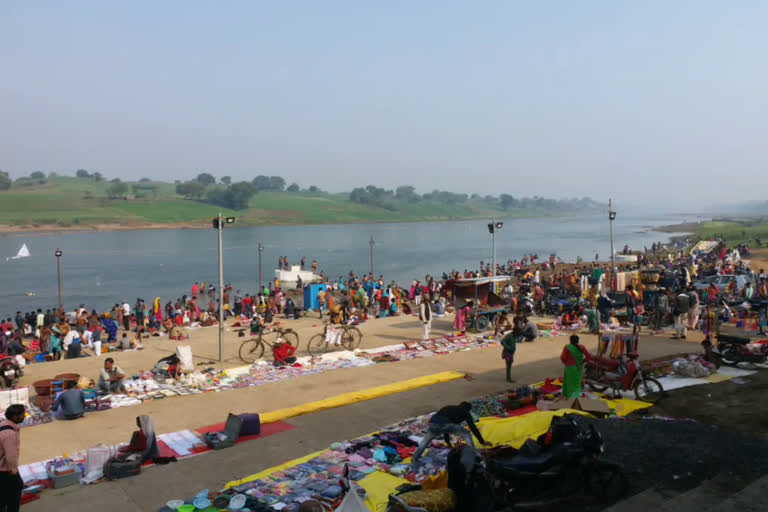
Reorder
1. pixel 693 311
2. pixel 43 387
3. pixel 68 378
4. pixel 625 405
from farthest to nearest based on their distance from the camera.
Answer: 1. pixel 693 311
2. pixel 68 378
3. pixel 43 387
4. pixel 625 405

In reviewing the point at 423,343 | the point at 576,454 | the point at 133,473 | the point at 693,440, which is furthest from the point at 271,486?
the point at 423,343

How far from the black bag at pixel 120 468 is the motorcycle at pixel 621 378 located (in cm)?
821

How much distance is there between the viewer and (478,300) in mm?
21297

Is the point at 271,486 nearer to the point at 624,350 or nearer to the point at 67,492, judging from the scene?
the point at 67,492

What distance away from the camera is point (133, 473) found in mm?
8461

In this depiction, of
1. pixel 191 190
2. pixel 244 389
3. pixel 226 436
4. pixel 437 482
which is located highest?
pixel 191 190

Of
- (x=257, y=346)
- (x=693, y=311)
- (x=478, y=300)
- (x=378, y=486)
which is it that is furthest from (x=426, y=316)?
(x=378, y=486)

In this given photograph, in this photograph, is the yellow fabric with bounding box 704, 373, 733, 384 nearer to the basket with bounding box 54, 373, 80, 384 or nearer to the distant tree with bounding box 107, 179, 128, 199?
the basket with bounding box 54, 373, 80, 384

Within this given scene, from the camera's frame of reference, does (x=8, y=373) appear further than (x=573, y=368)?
Yes

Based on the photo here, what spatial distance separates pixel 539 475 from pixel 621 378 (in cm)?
539

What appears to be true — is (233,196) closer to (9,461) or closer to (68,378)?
(68,378)

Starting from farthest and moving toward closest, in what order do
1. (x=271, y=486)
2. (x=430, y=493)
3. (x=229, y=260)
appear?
(x=229, y=260)
(x=271, y=486)
(x=430, y=493)

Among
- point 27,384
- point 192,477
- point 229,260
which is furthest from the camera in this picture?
point 229,260

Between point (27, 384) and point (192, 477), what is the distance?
8.43m
